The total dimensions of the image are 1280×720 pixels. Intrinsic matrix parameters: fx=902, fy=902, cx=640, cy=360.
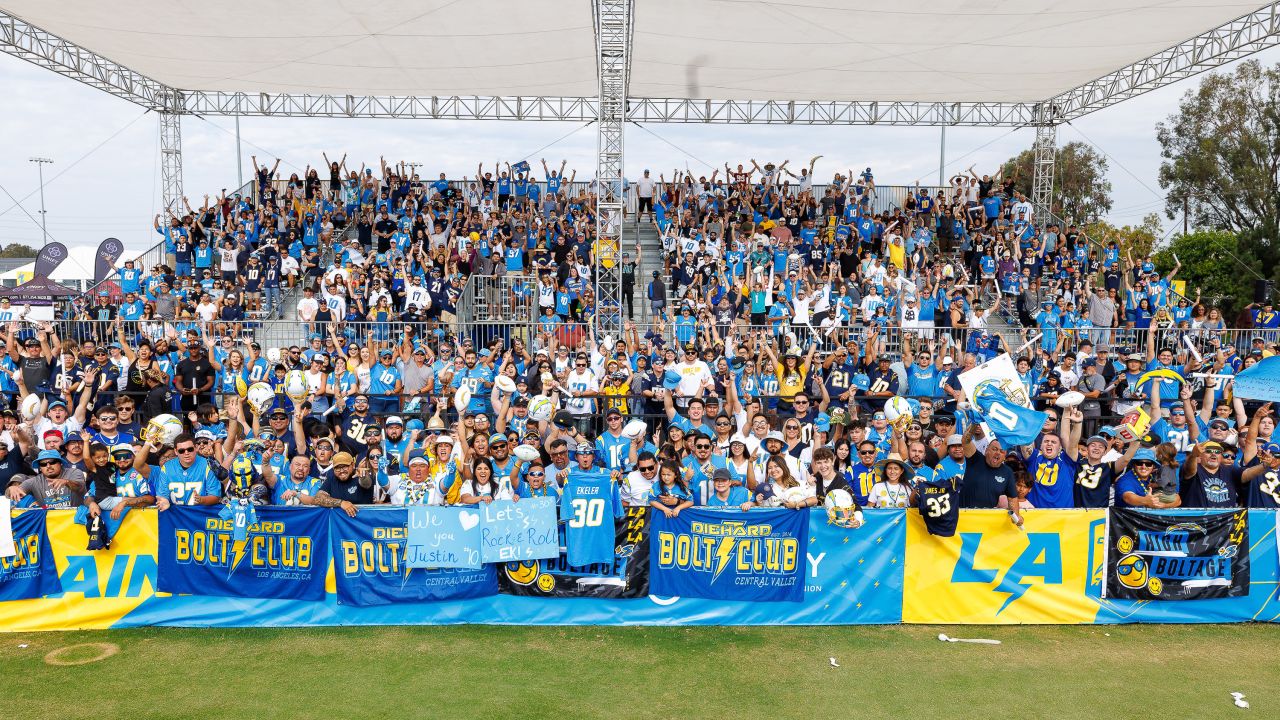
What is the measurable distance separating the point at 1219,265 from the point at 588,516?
44276 mm

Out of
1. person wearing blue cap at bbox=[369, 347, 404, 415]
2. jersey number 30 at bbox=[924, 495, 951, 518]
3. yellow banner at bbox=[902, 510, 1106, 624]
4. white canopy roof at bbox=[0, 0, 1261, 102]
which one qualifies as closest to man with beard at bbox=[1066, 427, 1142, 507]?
yellow banner at bbox=[902, 510, 1106, 624]

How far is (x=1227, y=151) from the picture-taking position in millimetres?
46469

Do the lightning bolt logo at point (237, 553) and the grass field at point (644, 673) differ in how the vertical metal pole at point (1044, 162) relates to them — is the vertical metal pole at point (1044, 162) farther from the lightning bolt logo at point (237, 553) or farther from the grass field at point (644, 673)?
the lightning bolt logo at point (237, 553)

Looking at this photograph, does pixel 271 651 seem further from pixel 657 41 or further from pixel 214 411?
Result: pixel 657 41

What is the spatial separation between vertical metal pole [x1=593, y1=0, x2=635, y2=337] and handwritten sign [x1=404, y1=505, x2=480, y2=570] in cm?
921

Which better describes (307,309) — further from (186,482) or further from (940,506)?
(940,506)

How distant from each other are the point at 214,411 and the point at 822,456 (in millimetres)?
7696

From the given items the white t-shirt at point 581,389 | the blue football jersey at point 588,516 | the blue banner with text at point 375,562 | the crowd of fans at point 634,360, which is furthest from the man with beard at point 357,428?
the blue football jersey at point 588,516

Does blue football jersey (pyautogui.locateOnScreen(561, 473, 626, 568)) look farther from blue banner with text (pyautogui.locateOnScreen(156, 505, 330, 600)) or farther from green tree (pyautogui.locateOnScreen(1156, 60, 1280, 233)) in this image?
green tree (pyautogui.locateOnScreen(1156, 60, 1280, 233))

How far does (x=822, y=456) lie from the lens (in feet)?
28.7

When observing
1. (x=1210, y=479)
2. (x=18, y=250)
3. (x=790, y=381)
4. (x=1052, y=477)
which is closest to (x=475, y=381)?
(x=790, y=381)

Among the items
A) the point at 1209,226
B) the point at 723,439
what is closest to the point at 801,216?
the point at 723,439

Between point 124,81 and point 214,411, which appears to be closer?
point 214,411

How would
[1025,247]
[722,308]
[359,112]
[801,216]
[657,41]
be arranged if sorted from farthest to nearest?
[359,112] < [801,216] < [1025,247] < [657,41] < [722,308]
